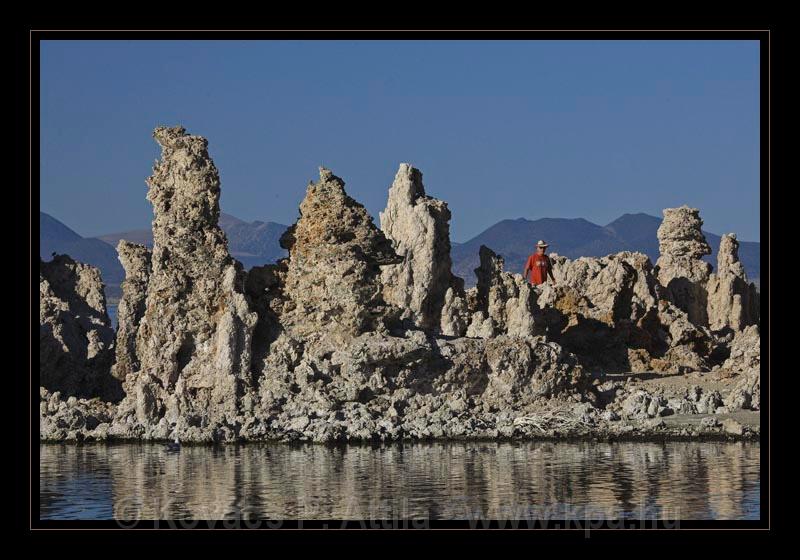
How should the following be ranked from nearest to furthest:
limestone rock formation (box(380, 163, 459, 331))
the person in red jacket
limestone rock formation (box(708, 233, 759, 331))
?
limestone rock formation (box(380, 163, 459, 331)) < the person in red jacket < limestone rock formation (box(708, 233, 759, 331))

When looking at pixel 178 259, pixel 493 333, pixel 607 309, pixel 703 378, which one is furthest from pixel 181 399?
pixel 607 309

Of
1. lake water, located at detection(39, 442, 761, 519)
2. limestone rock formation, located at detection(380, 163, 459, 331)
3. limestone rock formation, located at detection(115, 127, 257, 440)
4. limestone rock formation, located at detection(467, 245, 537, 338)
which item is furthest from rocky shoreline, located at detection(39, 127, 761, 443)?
limestone rock formation, located at detection(380, 163, 459, 331)

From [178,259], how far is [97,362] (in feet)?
10.5

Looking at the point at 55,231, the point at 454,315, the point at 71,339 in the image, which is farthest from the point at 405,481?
the point at 55,231

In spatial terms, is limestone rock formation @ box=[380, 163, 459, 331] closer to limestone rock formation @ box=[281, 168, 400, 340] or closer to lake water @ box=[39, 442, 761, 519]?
limestone rock formation @ box=[281, 168, 400, 340]

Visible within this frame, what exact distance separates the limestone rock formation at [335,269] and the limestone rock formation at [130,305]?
3.31m

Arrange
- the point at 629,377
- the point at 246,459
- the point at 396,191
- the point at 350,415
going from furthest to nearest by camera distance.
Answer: the point at 396,191 < the point at 629,377 < the point at 350,415 < the point at 246,459

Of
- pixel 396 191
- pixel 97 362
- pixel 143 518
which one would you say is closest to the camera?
pixel 143 518

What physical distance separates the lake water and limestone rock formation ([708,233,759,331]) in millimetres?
19978

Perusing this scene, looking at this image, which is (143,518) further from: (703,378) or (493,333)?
(703,378)

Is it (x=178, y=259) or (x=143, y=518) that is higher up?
(x=178, y=259)

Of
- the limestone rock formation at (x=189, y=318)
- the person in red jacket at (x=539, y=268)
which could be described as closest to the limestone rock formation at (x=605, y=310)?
the person in red jacket at (x=539, y=268)

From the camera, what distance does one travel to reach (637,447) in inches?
1459

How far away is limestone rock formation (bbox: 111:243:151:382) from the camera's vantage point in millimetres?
41656
